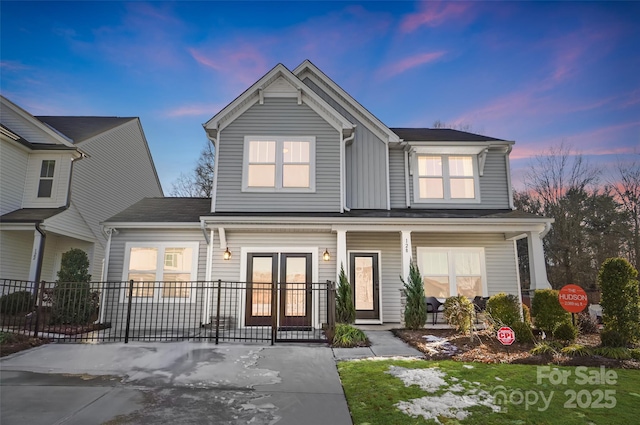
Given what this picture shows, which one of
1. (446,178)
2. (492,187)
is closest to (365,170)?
(446,178)

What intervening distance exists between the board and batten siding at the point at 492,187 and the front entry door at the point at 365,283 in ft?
8.42

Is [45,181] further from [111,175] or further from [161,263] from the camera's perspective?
[161,263]

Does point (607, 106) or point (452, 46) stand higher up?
point (452, 46)

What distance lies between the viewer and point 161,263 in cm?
1127

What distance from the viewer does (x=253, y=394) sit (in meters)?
4.81

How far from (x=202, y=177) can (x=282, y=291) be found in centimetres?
1755

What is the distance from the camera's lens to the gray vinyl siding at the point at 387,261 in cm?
1115

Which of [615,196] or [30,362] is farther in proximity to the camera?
[615,196]

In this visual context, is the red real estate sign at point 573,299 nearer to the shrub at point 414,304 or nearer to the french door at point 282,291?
the shrub at point 414,304

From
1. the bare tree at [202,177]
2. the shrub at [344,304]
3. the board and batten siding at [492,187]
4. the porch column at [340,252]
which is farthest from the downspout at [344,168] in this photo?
the bare tree at [202,177]

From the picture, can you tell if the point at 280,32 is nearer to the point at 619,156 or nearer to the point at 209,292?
the point at 209,292

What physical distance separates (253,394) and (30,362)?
4762 millimetres

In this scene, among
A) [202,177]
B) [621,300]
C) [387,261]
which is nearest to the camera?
[621,300]

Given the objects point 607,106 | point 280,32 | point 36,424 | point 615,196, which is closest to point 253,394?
point 36,424
